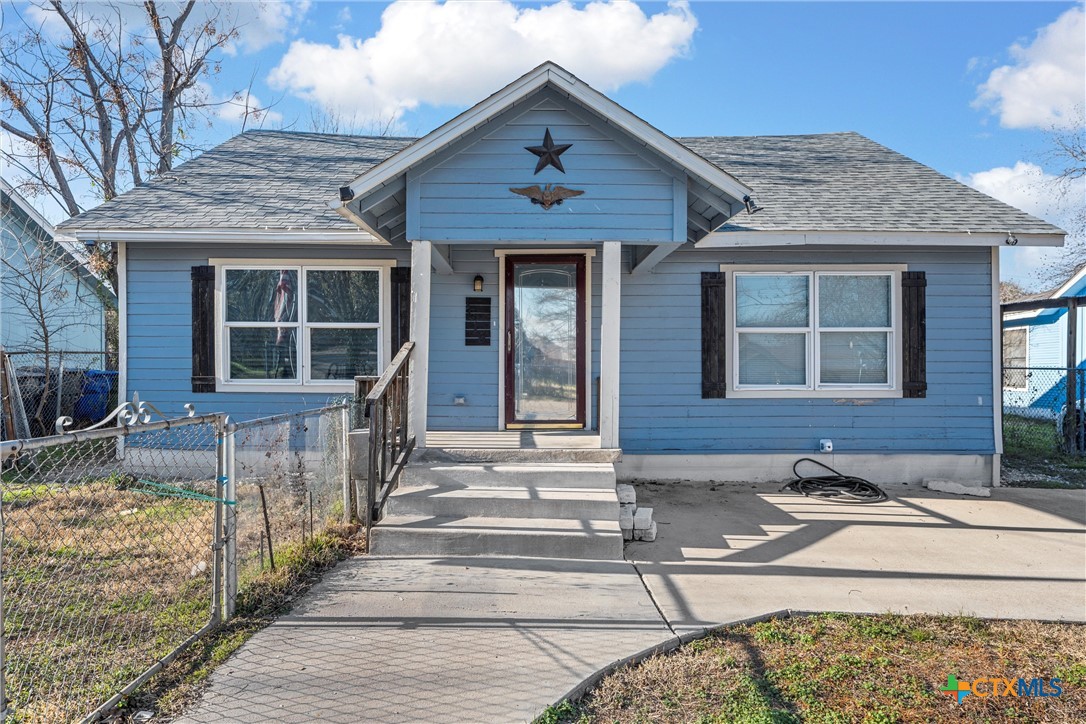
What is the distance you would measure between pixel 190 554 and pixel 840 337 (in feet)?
23.1

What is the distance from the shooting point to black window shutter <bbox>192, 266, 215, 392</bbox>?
7.81m

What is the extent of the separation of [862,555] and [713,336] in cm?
328

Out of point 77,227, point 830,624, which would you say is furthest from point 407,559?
point 77,227

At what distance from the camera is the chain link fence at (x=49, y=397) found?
28.3 ft

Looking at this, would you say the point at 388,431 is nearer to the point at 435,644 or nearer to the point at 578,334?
the point at 435,644

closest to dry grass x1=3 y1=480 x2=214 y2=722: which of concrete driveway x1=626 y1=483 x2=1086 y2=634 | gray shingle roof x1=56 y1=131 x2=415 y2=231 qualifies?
concrete driveway x1=626 y1=483 x2=1086 y2=634

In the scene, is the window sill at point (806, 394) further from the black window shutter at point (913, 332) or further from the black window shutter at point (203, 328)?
the black window shutter at point (203, 328)

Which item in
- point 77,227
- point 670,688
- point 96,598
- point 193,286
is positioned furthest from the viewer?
point 193,286

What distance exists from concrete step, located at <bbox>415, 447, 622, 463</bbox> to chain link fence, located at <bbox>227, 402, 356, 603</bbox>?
744mm

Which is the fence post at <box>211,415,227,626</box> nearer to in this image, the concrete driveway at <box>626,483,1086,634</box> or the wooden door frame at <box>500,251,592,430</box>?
the concrete driveway at <box>626,483,1086,634</box>

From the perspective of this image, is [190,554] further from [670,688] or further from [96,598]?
[670,688]

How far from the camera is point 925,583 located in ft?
14.6

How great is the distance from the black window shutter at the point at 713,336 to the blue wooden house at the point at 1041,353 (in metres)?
7.91

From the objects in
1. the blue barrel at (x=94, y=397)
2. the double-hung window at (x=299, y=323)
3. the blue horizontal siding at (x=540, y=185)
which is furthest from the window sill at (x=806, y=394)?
the blue barrel at (x=94, y=397)
